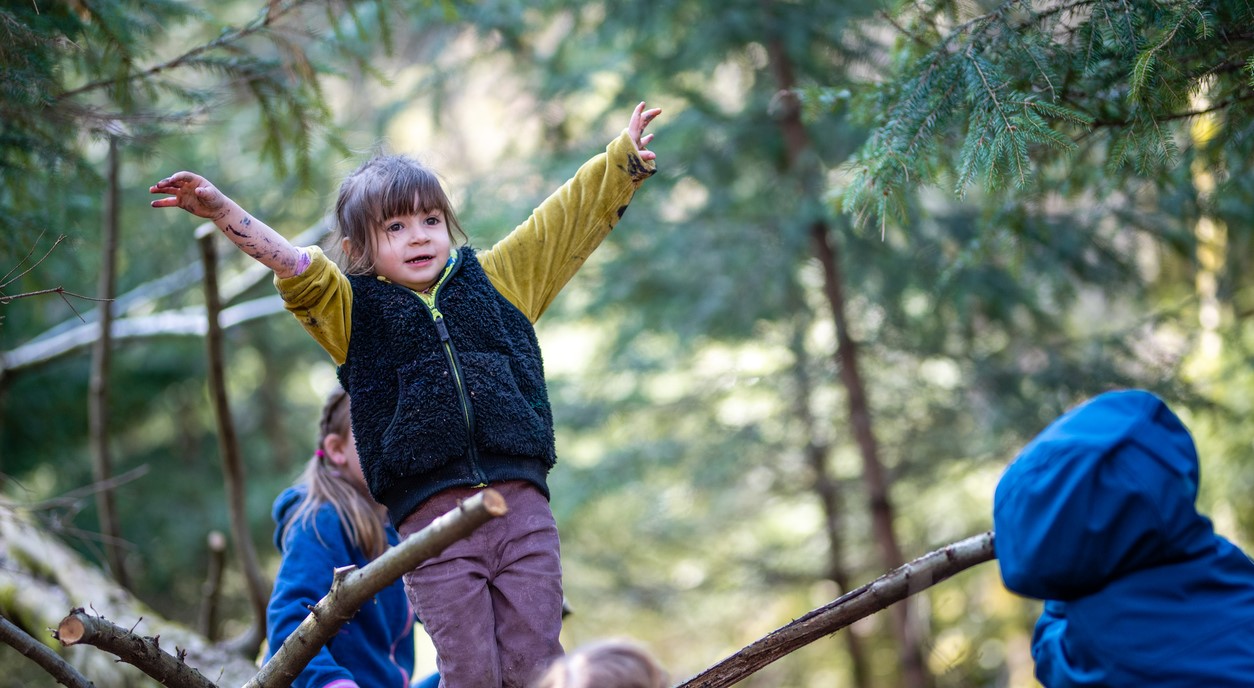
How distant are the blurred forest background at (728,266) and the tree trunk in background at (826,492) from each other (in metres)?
0.03

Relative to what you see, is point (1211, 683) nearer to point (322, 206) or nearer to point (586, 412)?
point (586, 412)

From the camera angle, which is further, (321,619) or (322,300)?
(322,300)

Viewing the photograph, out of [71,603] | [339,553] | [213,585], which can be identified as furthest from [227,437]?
[339,553]

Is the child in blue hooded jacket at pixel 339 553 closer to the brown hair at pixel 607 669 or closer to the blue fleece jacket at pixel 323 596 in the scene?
the blue fleece jacket at pixel 323 596

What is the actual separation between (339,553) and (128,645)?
3.31 feet

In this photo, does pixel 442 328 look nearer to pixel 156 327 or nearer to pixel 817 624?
pixel 817 624

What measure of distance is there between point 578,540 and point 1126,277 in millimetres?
5309

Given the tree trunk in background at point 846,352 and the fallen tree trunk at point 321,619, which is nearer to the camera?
the fallen tree trunk at point 321,619

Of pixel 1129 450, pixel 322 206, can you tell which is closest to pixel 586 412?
pixel 322 206

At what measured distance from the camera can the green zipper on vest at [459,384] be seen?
8.57 ft

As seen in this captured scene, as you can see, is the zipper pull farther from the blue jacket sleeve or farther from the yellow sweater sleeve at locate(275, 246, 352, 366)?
the blue jacket sleeve

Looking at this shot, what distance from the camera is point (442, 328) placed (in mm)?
2699

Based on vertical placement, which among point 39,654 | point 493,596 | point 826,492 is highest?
point 39,654

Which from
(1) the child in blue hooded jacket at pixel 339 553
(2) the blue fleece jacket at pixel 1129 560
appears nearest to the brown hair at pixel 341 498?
(1) the child in blue hooded jacket at pixel 339 553
